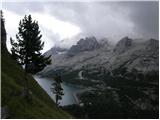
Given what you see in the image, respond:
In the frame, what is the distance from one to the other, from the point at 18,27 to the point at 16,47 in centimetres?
339

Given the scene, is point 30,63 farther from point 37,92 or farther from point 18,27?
point 37,92

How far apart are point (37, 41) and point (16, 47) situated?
11.4 ft

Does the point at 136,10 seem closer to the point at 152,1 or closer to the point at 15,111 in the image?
the point at 152,1

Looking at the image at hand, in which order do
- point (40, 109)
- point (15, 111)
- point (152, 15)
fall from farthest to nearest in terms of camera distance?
point (40, 109) → point (15, 111) → point (152, 15)

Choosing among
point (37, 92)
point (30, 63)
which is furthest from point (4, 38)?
point (30, 63)

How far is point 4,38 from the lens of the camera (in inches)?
2921

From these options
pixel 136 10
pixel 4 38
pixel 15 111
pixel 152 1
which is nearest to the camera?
pixel 152 1

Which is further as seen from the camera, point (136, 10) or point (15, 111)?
point (15, 111)

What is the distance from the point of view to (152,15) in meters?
23.3

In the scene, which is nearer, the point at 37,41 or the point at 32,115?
the point at 32,115

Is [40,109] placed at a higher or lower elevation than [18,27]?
lower

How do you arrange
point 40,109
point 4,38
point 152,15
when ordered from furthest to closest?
point 4,38 → point 40,109 → point 152,15

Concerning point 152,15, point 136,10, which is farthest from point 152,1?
point 136,10

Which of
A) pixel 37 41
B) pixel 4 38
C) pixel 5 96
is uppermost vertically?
pixel 4 38
